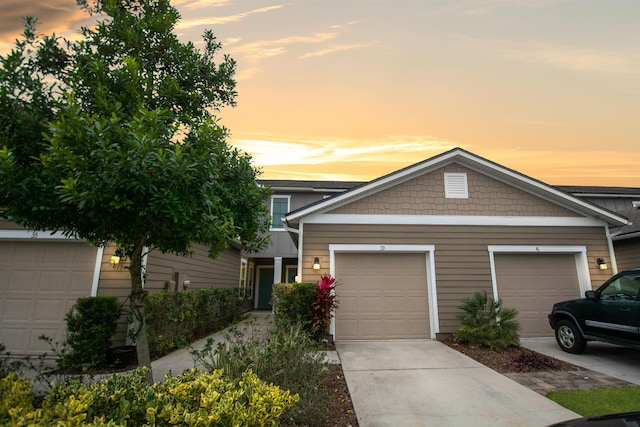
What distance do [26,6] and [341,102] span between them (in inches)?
266

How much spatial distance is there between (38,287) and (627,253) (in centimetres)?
1615

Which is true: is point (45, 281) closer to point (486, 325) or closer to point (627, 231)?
point (486, 325)

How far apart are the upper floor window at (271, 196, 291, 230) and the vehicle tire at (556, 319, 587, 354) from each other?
36.7ft

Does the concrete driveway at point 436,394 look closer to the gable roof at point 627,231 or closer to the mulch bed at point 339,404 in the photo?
the mulch bed at point 339,404

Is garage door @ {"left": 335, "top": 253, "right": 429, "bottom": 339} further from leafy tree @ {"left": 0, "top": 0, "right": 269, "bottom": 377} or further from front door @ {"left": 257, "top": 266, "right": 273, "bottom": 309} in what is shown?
front door @ {"left": 257, "top": 266, "right": 273, "bottom": 309}

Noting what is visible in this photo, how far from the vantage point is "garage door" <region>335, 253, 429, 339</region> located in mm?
8109

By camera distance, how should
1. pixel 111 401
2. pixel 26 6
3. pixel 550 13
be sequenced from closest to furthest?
pixel 111 401
pixel 26 6
pixel 550 13

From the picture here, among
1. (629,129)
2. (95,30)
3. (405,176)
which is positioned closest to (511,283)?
(405,176)

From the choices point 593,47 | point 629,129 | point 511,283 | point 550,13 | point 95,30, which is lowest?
point 511,283

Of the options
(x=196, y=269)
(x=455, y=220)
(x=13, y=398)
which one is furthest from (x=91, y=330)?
(x=455, y=220)

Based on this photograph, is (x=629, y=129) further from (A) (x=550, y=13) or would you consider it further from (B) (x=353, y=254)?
(B) (x=353, y=254)

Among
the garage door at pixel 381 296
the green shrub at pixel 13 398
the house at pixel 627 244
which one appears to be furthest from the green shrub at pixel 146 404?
the house at pixel 627 244

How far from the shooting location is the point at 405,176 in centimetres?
880

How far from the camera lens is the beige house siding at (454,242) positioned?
830 cm
